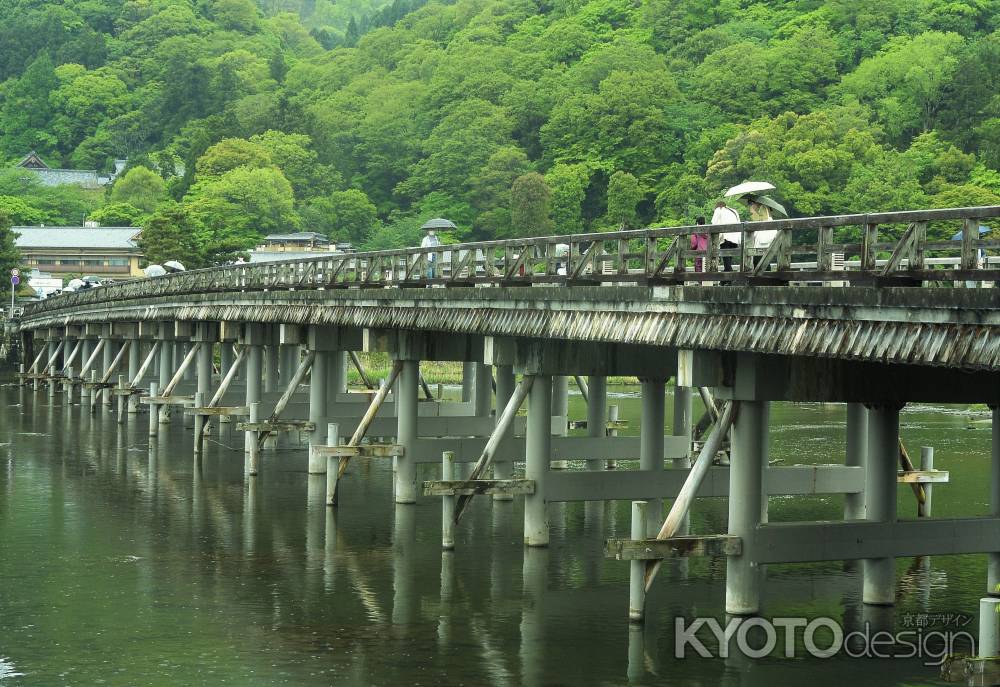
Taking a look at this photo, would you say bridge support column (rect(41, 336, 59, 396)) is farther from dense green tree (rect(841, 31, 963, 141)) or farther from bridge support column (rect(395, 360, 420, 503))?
dense green tree (rect(841, 31, 963, 141))

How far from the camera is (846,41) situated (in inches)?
4673

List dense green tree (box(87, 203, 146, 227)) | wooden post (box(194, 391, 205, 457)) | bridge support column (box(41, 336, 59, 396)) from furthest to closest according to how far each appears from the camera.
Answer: dense green tree (box(87, 203, 146, 227))
bridge support column (box(41, 336, 59, 396))
wooden post (box(194, 391, 205, 457))

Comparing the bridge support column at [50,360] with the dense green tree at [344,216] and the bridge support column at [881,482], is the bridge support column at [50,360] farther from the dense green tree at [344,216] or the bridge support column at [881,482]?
the bridge support column at [881,482]

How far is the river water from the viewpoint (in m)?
19.0

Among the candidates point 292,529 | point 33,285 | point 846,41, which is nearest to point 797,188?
point 846,41

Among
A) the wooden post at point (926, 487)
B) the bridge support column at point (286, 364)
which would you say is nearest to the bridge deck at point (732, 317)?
the wooden post at point (926, 487)

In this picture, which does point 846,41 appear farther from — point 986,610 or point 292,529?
point 986,610

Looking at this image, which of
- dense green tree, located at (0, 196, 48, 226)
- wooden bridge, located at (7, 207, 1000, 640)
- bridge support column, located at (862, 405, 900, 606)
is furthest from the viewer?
dense green tree, located at (0, 196, 48, 226)

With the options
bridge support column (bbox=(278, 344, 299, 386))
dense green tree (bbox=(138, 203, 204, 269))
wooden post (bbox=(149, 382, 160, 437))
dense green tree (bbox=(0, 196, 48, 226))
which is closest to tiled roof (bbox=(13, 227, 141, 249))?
dense green tree (bbox=(0, 196, 48, 226))

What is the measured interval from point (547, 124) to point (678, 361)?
99260 millimetres

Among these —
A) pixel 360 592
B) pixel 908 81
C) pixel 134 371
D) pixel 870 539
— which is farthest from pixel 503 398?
pixel 908 81

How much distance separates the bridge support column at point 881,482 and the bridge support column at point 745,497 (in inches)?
78.2

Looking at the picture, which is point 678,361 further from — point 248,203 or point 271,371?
point 248,203

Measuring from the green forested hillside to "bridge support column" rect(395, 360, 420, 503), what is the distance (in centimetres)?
5756
